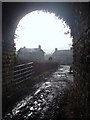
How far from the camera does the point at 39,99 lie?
5512 millimetres

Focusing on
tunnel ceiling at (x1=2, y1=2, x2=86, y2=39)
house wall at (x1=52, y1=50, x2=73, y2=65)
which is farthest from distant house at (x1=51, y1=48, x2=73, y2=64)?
tunnel ceiling at (x1=2, y1=2, x2=86, y2=39)

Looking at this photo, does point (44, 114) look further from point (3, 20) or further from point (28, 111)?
point (3, 20)

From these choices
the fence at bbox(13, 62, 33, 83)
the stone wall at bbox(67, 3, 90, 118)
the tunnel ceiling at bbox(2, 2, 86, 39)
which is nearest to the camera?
the stone wall at bbox(67, 3, 90, 118)

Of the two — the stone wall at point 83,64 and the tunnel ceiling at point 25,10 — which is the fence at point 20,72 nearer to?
the tunnel ceiling at point 25,10

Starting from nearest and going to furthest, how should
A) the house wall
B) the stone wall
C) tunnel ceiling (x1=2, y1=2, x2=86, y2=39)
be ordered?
the stone wall → tunnel ceiling (x1=2, y1=2, x2=86, y2=39) → the house wall

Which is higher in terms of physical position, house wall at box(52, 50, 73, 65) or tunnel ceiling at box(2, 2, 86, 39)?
tunnel ceiling at box(2, 2, 86, 39)

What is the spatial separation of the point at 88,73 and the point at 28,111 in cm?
253

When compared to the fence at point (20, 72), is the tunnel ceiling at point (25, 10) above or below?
above

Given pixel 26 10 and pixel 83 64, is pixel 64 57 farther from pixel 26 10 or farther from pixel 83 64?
pixel 83 64

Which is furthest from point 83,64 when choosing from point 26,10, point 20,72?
point 20,72

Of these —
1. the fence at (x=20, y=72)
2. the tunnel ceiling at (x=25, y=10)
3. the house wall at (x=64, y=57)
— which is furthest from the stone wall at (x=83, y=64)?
the house wall at (x=64, y=57)

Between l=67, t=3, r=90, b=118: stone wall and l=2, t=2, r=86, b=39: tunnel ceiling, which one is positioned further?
l=2, t=2, r=86, b=39: tunnel ceiling

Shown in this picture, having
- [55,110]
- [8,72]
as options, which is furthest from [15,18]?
[55,110]

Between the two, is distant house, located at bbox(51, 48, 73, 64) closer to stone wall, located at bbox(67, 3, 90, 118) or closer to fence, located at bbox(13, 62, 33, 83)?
fence, located at bbox(13, 62, 33, 83)
